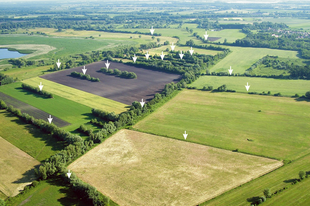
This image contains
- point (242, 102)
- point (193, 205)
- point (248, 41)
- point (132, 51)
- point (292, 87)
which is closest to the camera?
point (193, 205)

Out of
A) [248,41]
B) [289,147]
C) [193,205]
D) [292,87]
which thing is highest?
[248,41]

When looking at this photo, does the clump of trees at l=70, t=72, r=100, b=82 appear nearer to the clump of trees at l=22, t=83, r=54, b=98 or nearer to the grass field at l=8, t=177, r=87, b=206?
the clump of trees at l=22, t=83, r=54, b=98

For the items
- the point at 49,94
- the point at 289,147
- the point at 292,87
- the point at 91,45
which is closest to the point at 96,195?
the point at 289,147

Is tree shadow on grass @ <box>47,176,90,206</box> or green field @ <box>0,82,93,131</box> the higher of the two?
green field @ <box>0,82,93,131</box>

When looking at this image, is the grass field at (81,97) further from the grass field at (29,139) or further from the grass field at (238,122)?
the grass field at (29,139)

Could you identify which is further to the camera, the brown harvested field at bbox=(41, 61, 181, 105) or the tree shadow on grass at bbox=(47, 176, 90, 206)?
the brown harvested field at bbox=(41, 61, 181, 105)

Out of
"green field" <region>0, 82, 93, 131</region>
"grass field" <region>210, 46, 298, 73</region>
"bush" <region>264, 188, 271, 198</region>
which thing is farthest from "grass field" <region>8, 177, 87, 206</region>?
"grass field" <region>210, 46, 298, 73</region>

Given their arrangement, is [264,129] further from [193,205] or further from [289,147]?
[193,205]
